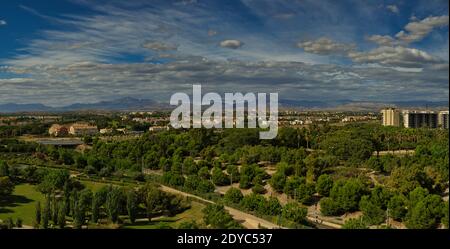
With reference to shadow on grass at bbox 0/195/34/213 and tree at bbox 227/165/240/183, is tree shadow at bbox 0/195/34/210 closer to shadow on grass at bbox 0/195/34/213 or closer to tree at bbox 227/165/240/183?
shadow on grass at bbox 0/195/34/213

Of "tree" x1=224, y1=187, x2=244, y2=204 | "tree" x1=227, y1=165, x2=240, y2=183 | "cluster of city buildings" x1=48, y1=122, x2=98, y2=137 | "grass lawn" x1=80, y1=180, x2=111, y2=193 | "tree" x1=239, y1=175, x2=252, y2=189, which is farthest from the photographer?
"cluster of city buildings" x1=48, y1=122, x2=98, y2=137

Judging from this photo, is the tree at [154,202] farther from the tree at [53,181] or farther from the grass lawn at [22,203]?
the tree at [53,181]

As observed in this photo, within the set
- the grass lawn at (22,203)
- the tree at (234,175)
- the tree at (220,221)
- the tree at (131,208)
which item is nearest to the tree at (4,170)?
the grass lawn at (22,203)

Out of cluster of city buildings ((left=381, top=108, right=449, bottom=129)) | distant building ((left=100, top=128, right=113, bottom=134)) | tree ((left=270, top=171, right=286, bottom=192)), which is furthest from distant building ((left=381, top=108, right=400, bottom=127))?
tree ((left=270, top=171, right=286, bottom=192))

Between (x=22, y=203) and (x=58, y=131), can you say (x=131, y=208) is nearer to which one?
(x=22, y=203)

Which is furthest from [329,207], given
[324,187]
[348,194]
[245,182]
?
[245,182]

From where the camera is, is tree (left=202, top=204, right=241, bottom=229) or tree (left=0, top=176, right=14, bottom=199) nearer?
tree (left=202, top=204, right=241, bottom=229)

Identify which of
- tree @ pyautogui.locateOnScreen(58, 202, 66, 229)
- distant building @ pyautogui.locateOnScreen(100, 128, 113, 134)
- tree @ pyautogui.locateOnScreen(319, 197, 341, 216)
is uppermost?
distant building @ pyautogui.locateOnScreen(100, 128, 113, 134)
